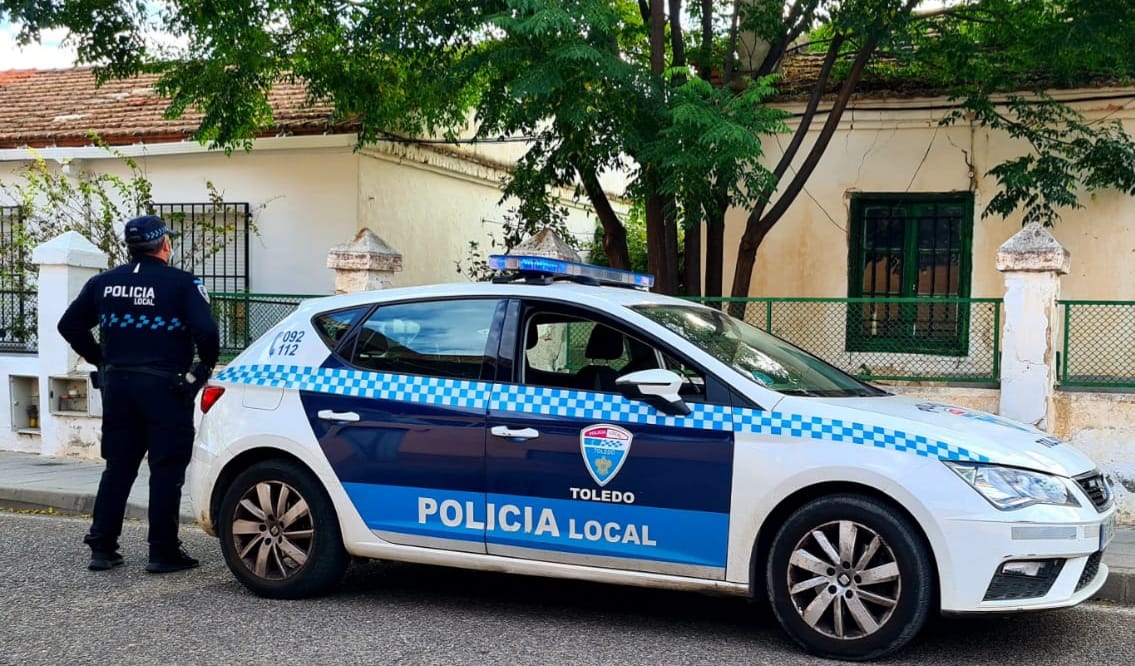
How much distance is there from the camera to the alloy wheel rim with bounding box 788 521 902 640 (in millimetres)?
4719

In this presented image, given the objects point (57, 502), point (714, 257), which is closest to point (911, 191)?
point (714, 257)

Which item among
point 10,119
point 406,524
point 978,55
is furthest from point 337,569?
point 10,119

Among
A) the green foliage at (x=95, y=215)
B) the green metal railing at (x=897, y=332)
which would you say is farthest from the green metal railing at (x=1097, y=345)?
the green foliage at (x=95, y=215)

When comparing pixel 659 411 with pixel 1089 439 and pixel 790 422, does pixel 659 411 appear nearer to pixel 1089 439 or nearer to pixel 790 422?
pixel 790 422

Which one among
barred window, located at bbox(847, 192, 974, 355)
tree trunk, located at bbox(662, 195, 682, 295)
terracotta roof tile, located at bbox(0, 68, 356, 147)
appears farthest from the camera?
terracotta roof tile, located at bbox(0, 68, 356, 147)

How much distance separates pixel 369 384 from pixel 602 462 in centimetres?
133

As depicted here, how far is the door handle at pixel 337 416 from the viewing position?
5.64 m

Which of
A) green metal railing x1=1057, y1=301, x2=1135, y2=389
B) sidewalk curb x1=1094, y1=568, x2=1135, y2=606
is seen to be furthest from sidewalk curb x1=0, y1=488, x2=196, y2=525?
green metal railing x1=1057, y1=301, x2=1135, y2=389

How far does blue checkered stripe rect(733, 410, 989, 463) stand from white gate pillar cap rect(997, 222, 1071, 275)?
421 centimetres

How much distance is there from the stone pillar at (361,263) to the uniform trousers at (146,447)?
3708mm

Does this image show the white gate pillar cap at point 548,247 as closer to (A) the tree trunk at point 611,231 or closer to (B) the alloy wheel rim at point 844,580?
(A) the tree trunk at point 611,231

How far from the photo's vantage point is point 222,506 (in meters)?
5.91

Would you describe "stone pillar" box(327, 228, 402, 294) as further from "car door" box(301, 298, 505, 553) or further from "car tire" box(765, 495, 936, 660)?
"car tire" box(765, 495, 936, 660)

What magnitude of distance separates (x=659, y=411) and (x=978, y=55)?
296 inches
